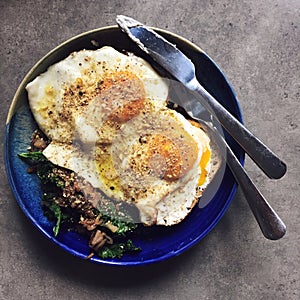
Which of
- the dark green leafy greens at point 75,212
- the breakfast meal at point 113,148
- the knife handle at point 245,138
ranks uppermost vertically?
the knife handle at point 245,138

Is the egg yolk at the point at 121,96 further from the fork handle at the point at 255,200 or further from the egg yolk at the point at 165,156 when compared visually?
the fork handle at the point at 255,200

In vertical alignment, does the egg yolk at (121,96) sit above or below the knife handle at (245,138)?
below

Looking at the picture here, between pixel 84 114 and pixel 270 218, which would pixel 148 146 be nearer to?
pixel 84 114

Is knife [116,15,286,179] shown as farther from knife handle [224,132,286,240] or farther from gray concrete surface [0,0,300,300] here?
gray concrete surface [0,0,300,300]

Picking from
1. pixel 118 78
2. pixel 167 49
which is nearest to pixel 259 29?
pixel 167 49

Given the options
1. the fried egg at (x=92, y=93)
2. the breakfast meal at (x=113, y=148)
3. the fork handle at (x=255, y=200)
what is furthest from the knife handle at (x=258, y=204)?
the fried egg at (x=92, y=93)

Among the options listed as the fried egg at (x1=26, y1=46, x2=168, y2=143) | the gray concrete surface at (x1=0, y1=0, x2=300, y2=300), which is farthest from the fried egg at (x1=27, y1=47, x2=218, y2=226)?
the gray concrete surface at (x1=0, y1=0, x2=300, y2=300)

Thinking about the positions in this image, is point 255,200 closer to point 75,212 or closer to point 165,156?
point 165,156
